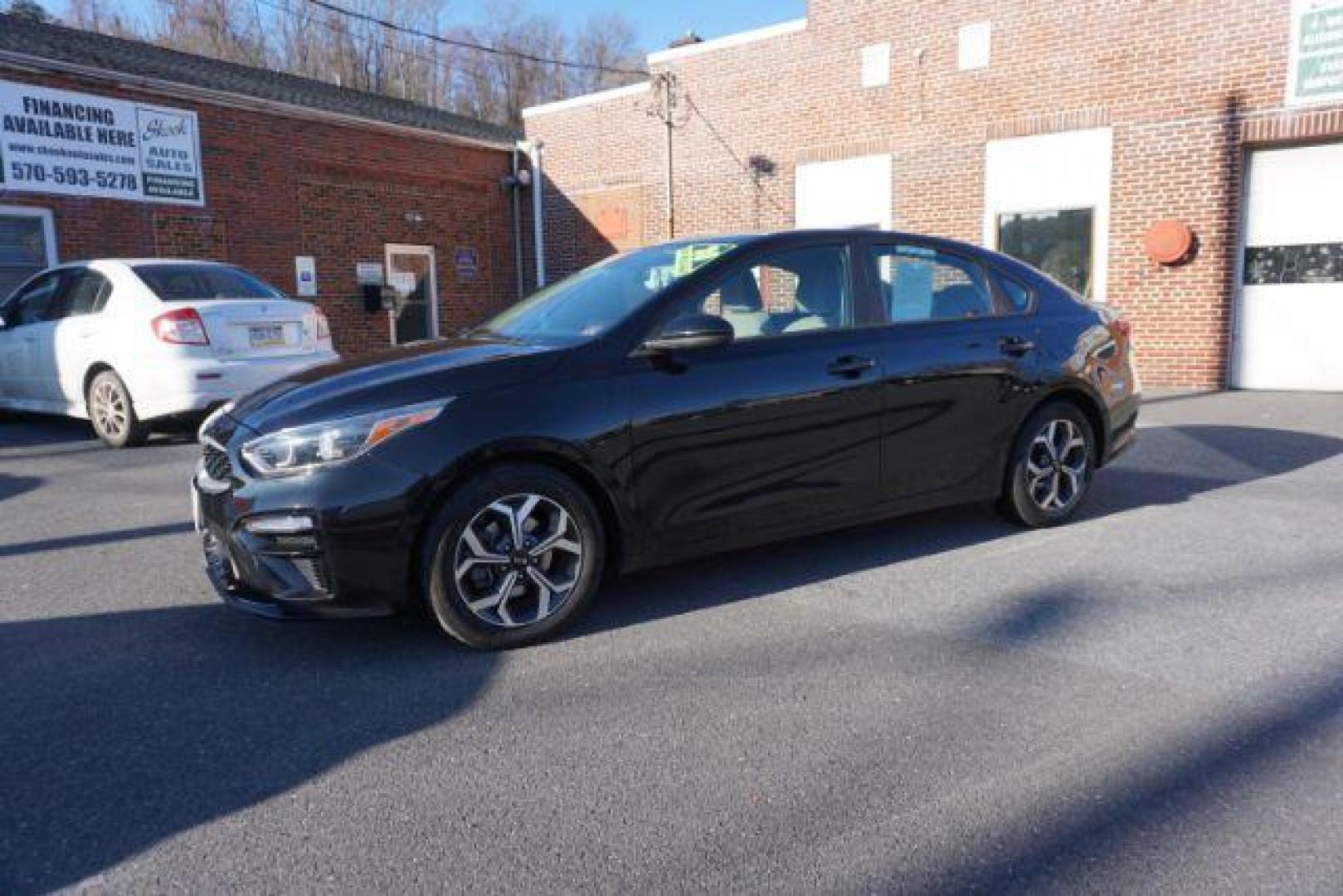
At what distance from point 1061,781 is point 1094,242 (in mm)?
10900

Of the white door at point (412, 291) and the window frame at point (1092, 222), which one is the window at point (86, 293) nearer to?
the white door at point (412, 291)

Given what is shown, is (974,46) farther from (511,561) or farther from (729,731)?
(729,731)

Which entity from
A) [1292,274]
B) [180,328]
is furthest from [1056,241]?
[180,328]

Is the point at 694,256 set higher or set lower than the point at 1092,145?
lower

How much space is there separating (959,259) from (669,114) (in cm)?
1163

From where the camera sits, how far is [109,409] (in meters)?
7.94

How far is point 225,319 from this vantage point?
24.9ft

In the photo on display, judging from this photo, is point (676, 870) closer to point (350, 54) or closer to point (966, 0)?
point (966, 0)

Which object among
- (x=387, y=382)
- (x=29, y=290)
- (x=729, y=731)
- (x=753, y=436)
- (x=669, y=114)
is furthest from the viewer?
(x=669, y=114)

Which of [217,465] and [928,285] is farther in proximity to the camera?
[928,285]

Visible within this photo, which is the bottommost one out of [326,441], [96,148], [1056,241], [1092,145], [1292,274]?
[326,441]

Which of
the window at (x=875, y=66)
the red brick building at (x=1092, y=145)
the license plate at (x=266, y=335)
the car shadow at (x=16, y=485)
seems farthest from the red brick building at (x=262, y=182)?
the window at (x=875, y=66)

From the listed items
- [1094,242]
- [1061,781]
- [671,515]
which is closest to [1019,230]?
[1094,242]

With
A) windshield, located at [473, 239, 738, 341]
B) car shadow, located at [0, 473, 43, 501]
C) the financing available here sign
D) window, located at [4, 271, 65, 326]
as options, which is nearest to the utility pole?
the financing available here sign
